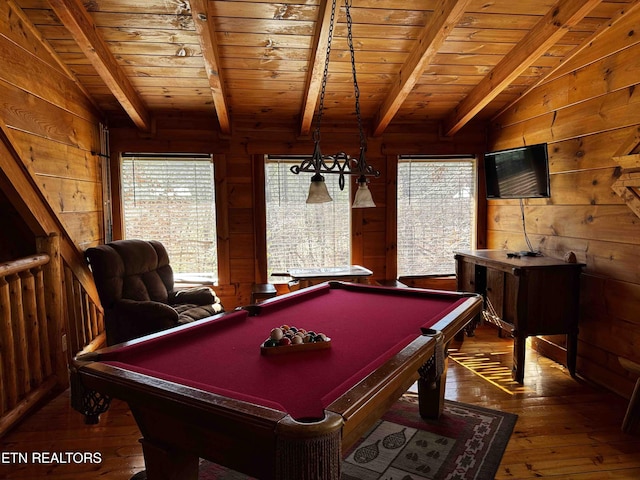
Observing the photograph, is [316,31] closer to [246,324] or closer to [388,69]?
[388,69]

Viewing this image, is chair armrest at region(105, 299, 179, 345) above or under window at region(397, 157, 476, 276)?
under

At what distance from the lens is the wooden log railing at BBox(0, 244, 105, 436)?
2510mm

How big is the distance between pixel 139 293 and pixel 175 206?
1.27 metres

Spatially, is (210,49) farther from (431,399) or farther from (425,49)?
(431,399)

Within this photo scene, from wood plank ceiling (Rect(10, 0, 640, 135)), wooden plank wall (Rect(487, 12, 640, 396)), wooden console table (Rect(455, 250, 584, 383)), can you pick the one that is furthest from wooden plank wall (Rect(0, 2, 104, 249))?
wooden plank wall (Rect(487, 12, 640, 396))

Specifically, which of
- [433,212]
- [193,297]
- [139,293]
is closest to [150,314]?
[139,293]

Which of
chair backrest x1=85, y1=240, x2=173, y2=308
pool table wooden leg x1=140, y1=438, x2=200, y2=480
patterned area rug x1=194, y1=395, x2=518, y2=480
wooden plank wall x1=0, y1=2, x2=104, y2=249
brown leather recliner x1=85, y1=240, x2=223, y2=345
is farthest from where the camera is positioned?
chair backrest x1=85, y1=240, x2=173, y2=308

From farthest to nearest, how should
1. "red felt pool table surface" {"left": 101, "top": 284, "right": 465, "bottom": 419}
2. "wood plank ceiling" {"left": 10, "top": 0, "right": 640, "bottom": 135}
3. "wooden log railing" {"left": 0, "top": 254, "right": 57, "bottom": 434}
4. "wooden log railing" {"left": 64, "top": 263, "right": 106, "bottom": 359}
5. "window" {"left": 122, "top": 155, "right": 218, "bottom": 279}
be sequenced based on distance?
"window" {"left": 122, "top": 155, "right": 218, "bottom": 279} → "wooden log railing" {"left": 64, "top": 263, "right": 106, "bottom": 359} → "wood plank ceiling" {"left": 10, "top": 0, "right": 640, "bottom": 135} → "wooden log railing" {"left": 0, "top": 254, "right": 57, "bottom": 434} → "red felt pool table surface" {"left": 101, "top": 284, "right": 465, "bottom": 419}

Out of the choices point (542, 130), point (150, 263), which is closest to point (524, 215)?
point (542, 130)

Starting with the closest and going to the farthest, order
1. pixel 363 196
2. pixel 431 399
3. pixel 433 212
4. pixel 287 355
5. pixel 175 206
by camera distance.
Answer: pixel 287 355 → pixel 431 399 → pixel 363 196 → pixel 175 206 → pixel 433 212

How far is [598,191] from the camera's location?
10.1ft

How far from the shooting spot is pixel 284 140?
4.42 metres

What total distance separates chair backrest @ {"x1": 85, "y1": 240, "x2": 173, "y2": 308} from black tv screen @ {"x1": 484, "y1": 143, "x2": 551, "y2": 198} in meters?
3.17

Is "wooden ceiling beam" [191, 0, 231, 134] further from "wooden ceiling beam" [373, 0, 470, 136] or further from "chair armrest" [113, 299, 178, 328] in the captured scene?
"chair armrest" [113, 299, 178, 328]
